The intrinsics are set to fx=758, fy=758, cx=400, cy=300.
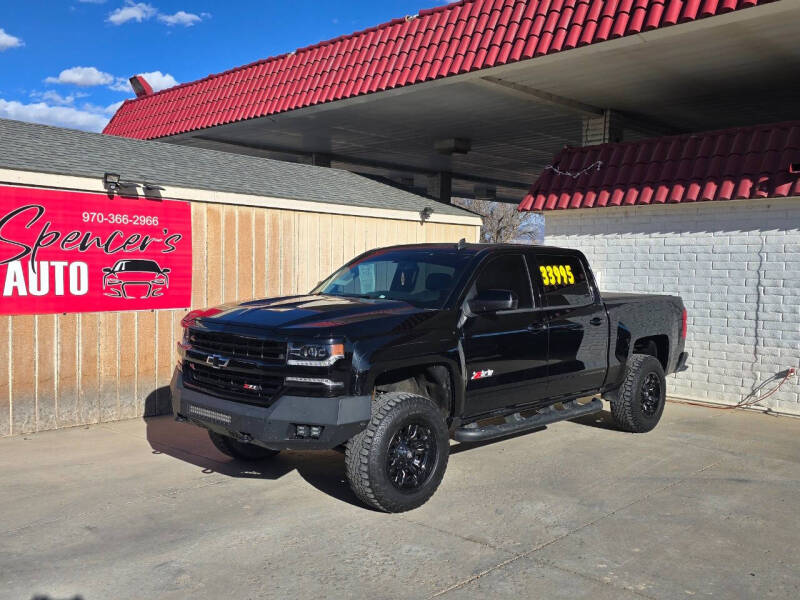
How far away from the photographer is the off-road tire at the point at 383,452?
529 cm

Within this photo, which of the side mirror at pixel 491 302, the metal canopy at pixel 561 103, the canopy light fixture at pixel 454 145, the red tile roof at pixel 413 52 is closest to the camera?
the side mirror at pixel 491 302

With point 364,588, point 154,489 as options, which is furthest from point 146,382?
point 364,588

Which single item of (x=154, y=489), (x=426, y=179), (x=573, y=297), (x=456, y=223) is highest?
(x=426, y=179)

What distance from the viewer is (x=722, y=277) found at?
9.97 meters

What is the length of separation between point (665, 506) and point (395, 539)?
2.15 m

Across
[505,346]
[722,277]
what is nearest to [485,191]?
[722,277]

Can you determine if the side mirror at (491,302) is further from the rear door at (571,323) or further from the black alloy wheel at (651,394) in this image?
the black alloy wheel at (651,394)

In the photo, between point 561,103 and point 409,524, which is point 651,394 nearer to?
point 409,524

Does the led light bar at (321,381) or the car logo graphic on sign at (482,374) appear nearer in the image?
the led light bar at (321,381)

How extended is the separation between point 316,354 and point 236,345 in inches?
30.5

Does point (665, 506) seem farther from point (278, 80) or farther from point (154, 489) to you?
point (278, 80)

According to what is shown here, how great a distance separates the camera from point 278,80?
13625 mm

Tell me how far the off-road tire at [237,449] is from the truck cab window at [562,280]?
297 cm

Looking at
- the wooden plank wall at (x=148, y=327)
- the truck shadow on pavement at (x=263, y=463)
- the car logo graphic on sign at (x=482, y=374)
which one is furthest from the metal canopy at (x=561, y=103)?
the truck shadow on pavement at (x=263, y=463)
